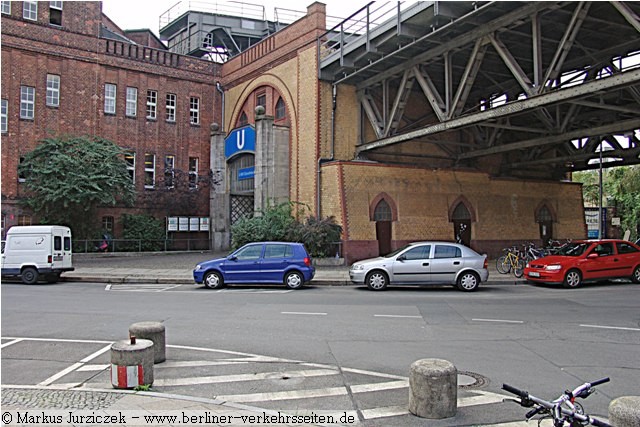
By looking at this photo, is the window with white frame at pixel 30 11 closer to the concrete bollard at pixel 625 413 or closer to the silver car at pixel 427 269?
the silver car at pixel 427 269

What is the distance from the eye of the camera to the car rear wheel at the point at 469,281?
17.0m

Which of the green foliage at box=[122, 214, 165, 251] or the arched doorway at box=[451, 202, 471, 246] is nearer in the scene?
the arched doorway at box=[451, 202, 471, 246]

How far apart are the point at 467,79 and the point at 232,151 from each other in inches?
667

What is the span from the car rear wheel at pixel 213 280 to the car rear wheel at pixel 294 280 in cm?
218

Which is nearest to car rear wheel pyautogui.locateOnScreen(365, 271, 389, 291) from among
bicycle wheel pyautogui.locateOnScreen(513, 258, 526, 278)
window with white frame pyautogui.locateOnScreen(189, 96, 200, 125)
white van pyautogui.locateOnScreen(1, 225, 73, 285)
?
bicycle wheel pyautogui.locateOnScreen(513, 258, 526, 278)

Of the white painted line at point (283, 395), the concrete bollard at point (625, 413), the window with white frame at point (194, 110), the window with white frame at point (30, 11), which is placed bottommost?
the white painted line at point (283, 395)

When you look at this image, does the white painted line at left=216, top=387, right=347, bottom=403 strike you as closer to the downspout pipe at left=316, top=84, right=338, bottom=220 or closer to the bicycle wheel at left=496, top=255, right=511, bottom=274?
the bicycle wheel at left=496, top=255, right=511, bottom=274

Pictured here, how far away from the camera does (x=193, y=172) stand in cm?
3481

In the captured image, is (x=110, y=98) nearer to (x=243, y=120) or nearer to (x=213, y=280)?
(x=243, y=120)

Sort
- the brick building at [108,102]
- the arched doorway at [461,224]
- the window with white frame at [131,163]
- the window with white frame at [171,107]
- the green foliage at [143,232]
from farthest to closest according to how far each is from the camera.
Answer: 1. the window with white frame at [171,107]
2. the window with white frame at [131,163]
3. the green foliage at [143,232]
4. the brick building at [108,102]
5. the arched doorway at [461,224]

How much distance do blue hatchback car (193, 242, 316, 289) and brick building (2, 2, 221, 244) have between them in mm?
16387

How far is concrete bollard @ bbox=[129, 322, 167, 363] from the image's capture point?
7.48 metres

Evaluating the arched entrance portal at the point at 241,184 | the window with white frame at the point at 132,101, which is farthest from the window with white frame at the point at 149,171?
the arched entrance portal at the point at 241,184

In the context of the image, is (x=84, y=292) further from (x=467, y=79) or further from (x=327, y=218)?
(x=467, y=79)
